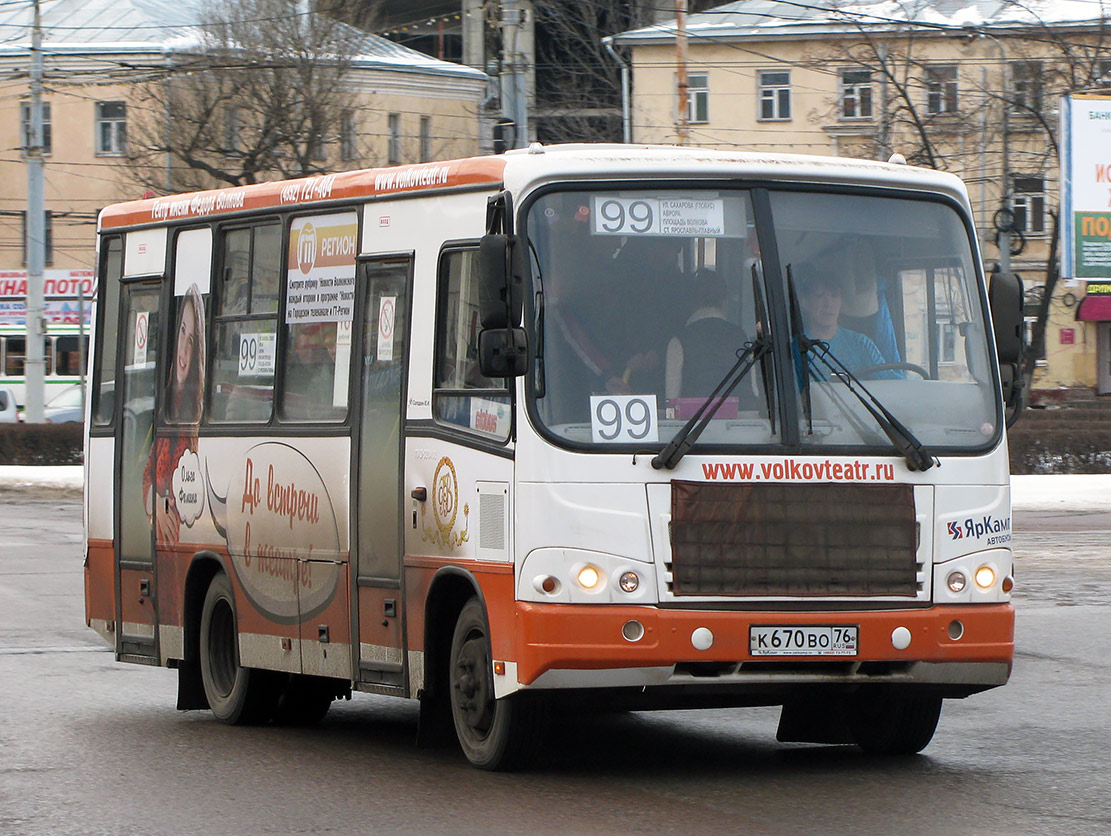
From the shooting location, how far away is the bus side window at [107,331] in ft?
41.4

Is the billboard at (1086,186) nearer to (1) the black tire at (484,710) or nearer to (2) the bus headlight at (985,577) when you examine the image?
(2) the bus headlight at (985,577)

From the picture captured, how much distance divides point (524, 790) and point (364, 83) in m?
55.3

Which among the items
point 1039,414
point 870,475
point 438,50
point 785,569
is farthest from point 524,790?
point 438,50

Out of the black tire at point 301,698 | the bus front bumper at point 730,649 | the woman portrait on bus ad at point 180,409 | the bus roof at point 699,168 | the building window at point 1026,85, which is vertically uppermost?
the building window at point 1026,85

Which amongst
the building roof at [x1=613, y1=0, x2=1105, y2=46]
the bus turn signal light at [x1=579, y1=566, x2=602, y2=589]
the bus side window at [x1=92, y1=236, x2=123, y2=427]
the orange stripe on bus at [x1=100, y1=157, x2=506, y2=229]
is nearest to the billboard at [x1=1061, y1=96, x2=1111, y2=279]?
the building roof at [x1=613, y1=0, x2=1105, y2=46]

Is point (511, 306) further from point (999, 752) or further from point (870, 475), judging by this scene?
point (999, 752)

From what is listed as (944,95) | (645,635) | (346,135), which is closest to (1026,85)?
(944,95)

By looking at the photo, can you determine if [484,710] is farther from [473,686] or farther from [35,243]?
[35,243]

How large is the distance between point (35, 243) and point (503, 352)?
31.1m

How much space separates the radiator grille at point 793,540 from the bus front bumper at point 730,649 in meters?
0.11

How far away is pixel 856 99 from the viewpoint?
6009 cm

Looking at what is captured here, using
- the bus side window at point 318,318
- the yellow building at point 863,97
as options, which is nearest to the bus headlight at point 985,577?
the bus side window at point 318,318

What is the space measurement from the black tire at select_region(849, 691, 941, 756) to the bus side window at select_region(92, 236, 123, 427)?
199 inches

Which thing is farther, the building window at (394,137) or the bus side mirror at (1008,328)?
the building window at (394,137)
